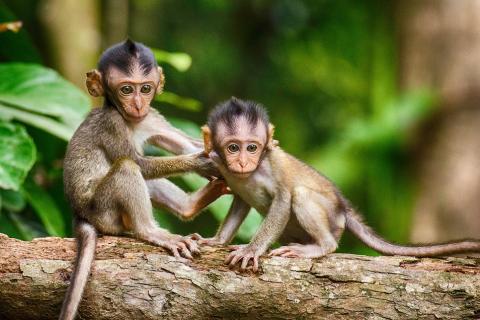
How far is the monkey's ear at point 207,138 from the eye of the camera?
5.11 meters

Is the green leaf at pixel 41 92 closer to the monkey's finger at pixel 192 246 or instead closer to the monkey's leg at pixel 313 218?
the monkey's finger at pixel 192 246

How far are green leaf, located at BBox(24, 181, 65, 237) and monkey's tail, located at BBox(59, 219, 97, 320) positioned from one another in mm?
1271

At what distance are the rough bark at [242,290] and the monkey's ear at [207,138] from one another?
0.92 metres

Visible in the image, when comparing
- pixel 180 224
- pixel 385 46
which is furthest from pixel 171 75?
pixel 385 46

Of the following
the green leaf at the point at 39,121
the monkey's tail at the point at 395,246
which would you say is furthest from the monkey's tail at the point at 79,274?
the monkey's tail at the point at 395,246

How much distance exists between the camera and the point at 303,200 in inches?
198

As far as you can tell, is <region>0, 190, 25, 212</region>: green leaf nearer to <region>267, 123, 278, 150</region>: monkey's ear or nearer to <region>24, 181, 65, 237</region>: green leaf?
<region>24, 181, 65, 237</region>: green leaf

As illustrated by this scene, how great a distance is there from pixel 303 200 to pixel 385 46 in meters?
6.23

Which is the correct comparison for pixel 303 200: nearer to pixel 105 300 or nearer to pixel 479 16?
pixel 105 300

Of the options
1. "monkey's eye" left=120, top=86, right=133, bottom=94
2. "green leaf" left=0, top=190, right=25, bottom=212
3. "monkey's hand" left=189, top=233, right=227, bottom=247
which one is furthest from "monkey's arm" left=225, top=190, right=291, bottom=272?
"green leaf" left=0, top=190, right=25, bottom=212

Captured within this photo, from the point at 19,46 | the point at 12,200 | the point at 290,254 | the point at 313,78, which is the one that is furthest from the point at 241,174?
the point at 313,78

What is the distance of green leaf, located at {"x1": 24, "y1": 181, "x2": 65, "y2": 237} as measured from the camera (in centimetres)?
595

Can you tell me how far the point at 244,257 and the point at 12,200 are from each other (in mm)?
2423

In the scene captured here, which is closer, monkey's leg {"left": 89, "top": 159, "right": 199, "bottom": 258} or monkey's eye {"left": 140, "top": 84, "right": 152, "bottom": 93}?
monkey's leg {"left": 89, "top": 159, "right": 199, "bottom": 258}
